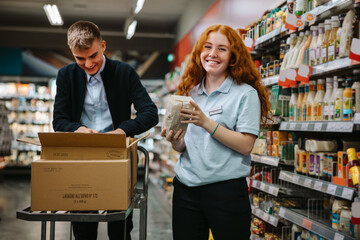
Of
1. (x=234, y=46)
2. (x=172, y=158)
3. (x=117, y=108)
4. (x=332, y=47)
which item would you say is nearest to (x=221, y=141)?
(x=234, y=46)

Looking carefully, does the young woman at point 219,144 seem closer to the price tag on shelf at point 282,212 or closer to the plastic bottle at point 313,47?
the plastic bottle at point 313,47

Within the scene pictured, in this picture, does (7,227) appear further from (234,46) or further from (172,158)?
(234,46)

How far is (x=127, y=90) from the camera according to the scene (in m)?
2.36

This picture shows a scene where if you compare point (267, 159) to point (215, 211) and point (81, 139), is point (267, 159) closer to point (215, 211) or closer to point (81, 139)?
point (215, 211)

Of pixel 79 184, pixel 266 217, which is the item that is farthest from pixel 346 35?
pixel 79 184

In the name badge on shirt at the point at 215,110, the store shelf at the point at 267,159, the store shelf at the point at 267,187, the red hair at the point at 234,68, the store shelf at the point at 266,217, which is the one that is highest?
the red hair at the point at 234,68

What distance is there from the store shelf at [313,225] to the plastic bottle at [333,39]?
3.37 ft

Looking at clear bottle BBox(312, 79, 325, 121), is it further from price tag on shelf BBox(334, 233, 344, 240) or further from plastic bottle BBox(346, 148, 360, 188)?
price tag on shelf BBox(334, 233, 344, 240)

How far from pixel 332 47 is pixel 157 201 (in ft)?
16.7

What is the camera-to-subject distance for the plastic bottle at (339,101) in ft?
8.13

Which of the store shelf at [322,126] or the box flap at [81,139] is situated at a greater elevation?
the store shelf at [322,126]

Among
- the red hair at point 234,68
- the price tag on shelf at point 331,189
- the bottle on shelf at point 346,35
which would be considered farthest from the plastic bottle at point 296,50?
the red hair at point 234,68

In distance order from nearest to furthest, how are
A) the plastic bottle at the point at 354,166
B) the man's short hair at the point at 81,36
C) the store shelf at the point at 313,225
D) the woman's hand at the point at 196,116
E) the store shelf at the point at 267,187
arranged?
the woman's hand at the point at 196,116, the man's short hair at the point at 81,36, the plastic bottle at the point at 354,166, the store shelf at the point at 313,225, the store shelf at the point at 267,187

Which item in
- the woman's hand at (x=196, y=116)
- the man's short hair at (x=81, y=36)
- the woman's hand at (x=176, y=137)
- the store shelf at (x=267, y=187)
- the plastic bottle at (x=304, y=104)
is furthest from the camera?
the store shelf at (x=267, y=187)
